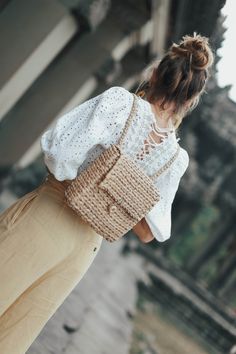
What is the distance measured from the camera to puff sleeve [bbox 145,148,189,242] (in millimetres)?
2396

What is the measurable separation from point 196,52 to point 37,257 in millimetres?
1105

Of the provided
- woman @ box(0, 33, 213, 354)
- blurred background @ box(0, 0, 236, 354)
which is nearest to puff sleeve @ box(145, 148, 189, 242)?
woman @ box(0, 33, 213, 354)

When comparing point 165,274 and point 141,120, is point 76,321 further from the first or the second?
point 165,274

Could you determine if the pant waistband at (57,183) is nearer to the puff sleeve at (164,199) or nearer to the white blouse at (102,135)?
the white blouse at (102,135)

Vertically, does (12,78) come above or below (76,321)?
above

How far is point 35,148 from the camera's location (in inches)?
289

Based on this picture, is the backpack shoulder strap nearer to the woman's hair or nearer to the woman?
the woman

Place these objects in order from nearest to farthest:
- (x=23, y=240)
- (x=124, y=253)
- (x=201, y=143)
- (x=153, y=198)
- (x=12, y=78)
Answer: (x=23, y=240), (x=153, y=198), (x=12, y=78), (x=124, y=253), (x=201, y=143)

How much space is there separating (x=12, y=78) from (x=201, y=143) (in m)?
15.9

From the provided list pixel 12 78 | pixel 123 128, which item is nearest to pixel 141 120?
pixel 123 128

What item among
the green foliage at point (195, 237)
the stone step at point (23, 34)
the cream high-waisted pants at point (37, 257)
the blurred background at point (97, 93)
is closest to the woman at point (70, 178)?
the cream high-waisted pants at point (37, 257)

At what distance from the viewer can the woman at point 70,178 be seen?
7.01 feet

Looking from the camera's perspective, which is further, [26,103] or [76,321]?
[26,103]

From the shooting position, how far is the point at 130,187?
2.22 metres
